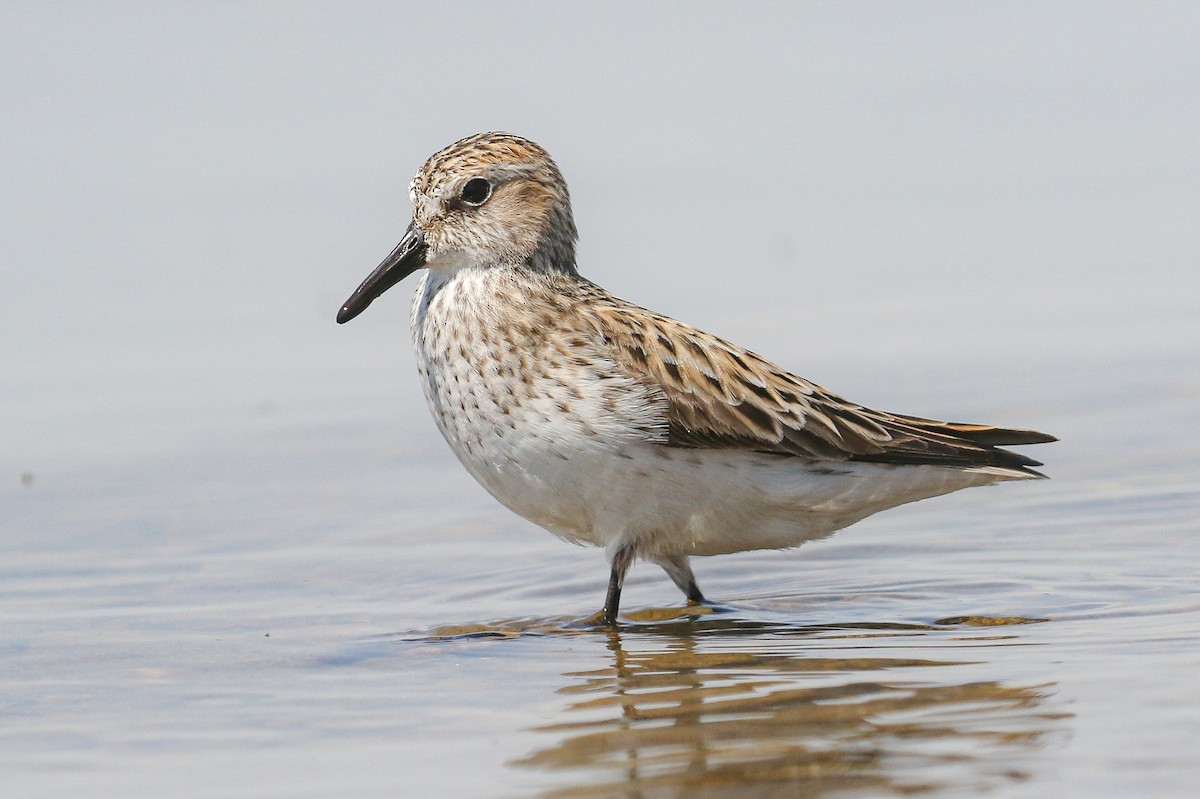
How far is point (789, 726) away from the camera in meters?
5.93

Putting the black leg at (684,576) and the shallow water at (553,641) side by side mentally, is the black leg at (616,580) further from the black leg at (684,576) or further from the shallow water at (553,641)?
the black leg at (684,576)

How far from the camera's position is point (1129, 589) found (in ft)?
26.6

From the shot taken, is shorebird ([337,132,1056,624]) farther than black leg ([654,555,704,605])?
No

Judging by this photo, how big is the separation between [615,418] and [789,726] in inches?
82.6

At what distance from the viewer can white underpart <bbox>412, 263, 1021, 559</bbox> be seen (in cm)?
774

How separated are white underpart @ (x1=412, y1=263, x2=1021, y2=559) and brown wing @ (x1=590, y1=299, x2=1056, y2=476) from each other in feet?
0.20

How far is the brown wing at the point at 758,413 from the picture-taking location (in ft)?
26.1

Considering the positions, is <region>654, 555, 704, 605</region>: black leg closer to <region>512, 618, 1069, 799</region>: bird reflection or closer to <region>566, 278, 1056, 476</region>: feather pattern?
<region>566, 278, 1056, 476</region>: feather pattern

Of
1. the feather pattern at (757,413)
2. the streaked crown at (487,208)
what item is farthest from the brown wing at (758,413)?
the streaked crown at (487,208)

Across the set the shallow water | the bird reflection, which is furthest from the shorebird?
the bird reflection

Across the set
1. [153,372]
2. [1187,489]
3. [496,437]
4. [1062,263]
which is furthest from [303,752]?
[1062,263]

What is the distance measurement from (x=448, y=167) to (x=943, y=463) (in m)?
2.55

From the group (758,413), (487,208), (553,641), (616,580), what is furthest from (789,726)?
(487,208)

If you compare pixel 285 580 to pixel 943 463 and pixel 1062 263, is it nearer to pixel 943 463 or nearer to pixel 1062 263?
pixel 943 463
